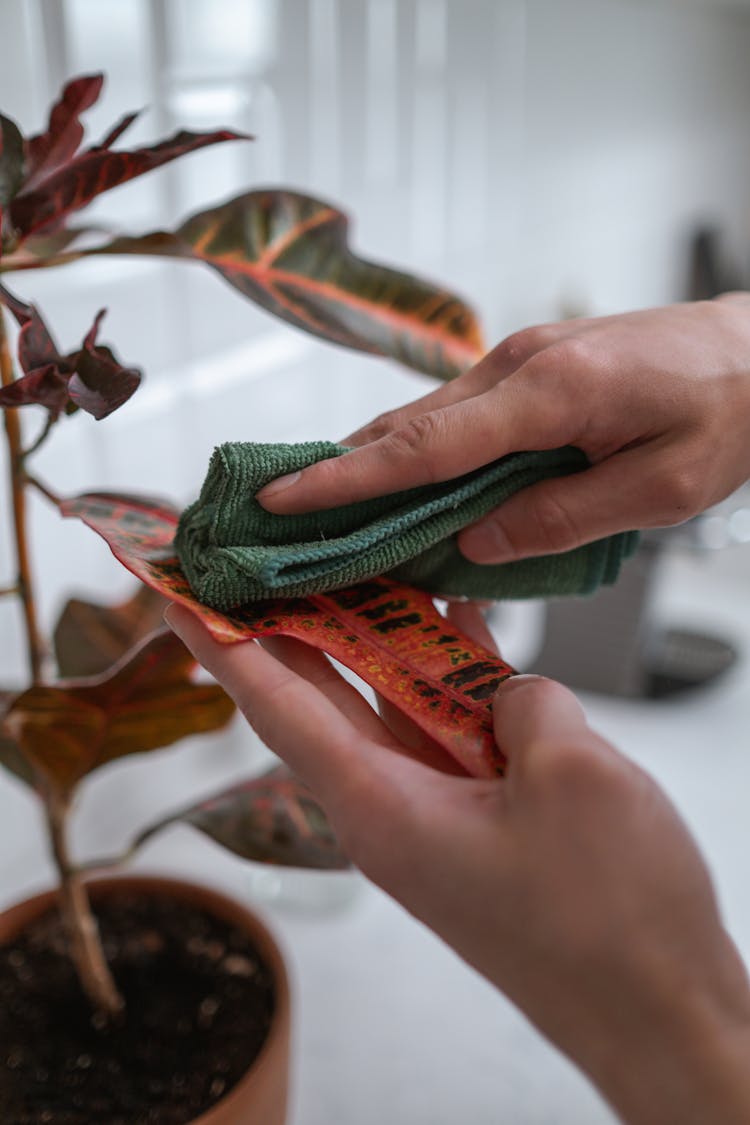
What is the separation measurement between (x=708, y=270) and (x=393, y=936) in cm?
145

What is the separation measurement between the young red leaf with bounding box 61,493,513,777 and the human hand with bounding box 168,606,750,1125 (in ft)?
0.17

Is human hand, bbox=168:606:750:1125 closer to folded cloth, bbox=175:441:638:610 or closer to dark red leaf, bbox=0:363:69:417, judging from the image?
folded cloth, bbox=175:441:638:610

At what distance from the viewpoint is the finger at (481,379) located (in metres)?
0.46

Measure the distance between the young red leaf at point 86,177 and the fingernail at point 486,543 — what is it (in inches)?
8.4

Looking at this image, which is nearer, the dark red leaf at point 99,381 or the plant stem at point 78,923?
the dark red leaf at point 99,381

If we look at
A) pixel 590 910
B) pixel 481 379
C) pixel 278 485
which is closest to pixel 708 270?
pixel 481 379

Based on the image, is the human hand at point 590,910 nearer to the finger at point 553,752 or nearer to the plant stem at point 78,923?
the finger at point 553,752

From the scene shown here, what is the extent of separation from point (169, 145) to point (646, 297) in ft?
4.93

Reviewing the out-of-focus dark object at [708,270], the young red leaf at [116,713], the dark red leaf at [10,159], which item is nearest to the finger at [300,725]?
the young red leaf at [116,713]

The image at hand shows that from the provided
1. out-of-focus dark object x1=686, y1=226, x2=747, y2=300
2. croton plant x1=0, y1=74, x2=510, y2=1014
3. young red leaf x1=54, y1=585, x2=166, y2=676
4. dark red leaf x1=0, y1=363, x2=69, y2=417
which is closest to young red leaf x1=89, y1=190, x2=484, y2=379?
croton plant x1=0, y1=74, x2=510, y2=1014

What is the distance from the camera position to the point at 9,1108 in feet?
1.73

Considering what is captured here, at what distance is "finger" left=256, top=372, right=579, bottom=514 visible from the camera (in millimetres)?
408

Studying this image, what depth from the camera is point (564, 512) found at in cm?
46

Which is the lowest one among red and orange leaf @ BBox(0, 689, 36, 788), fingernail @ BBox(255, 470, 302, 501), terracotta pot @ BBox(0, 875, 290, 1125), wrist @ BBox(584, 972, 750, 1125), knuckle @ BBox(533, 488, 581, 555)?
terracotta pot @ BBox(0, 875, 290, 1125)
